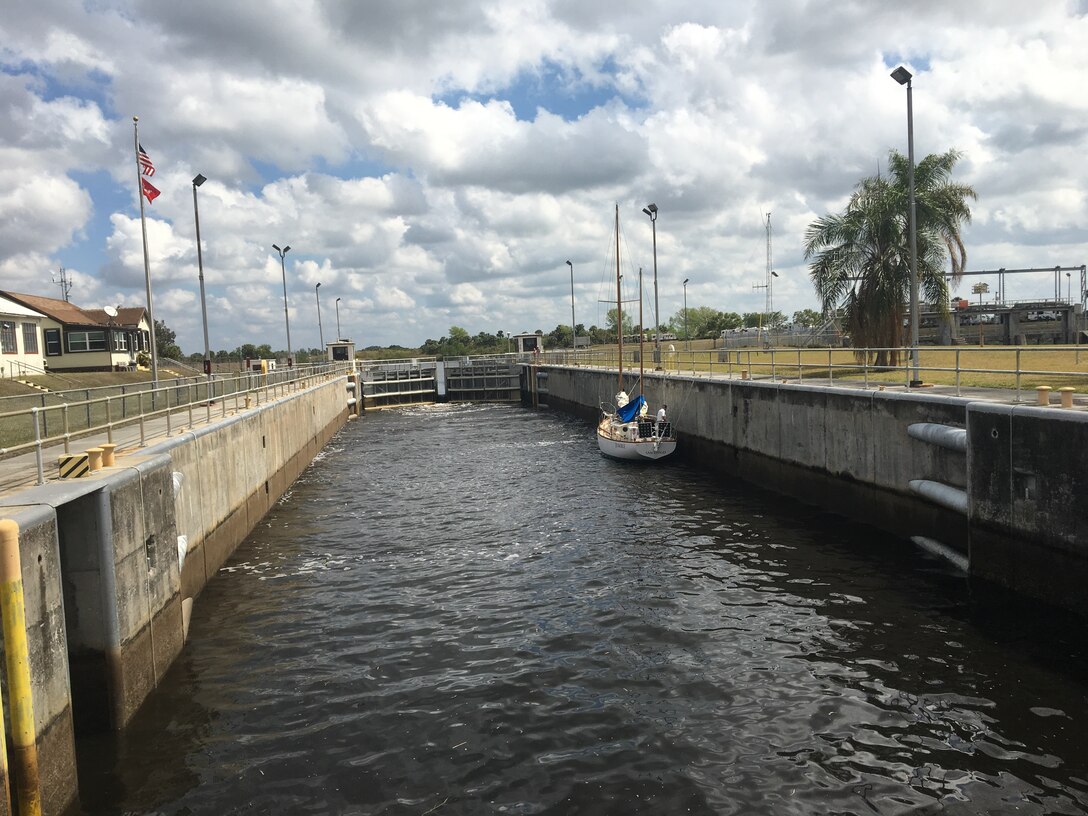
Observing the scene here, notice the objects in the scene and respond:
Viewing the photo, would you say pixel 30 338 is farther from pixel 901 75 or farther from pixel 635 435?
pixel 901 75

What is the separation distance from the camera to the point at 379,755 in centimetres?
866

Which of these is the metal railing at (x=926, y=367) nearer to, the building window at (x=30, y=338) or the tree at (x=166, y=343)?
the building window at (x=30, y=338)

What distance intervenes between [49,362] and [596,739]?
59459mm

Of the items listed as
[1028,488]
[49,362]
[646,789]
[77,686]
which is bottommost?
[646,789]

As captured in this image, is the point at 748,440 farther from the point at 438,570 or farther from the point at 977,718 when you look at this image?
the point at 977,718

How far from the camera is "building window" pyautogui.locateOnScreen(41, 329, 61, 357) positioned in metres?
55.8

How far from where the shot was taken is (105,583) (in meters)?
8.99

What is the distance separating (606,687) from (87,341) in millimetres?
58379

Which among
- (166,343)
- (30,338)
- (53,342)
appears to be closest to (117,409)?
(30,338)

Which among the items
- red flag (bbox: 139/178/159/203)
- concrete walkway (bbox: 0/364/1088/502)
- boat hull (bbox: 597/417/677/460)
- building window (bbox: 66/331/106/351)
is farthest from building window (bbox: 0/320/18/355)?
boat hull (bbox: 597/417/677/460)

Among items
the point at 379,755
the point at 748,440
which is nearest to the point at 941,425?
the point at 748,440

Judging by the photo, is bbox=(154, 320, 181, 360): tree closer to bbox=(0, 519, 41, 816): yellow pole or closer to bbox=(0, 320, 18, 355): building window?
Answer: bbox=(0, 320, 18, 355): building window

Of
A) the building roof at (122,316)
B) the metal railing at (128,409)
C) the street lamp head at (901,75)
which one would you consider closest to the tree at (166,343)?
the building roof at (122,316)

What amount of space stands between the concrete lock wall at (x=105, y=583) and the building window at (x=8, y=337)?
132ft
